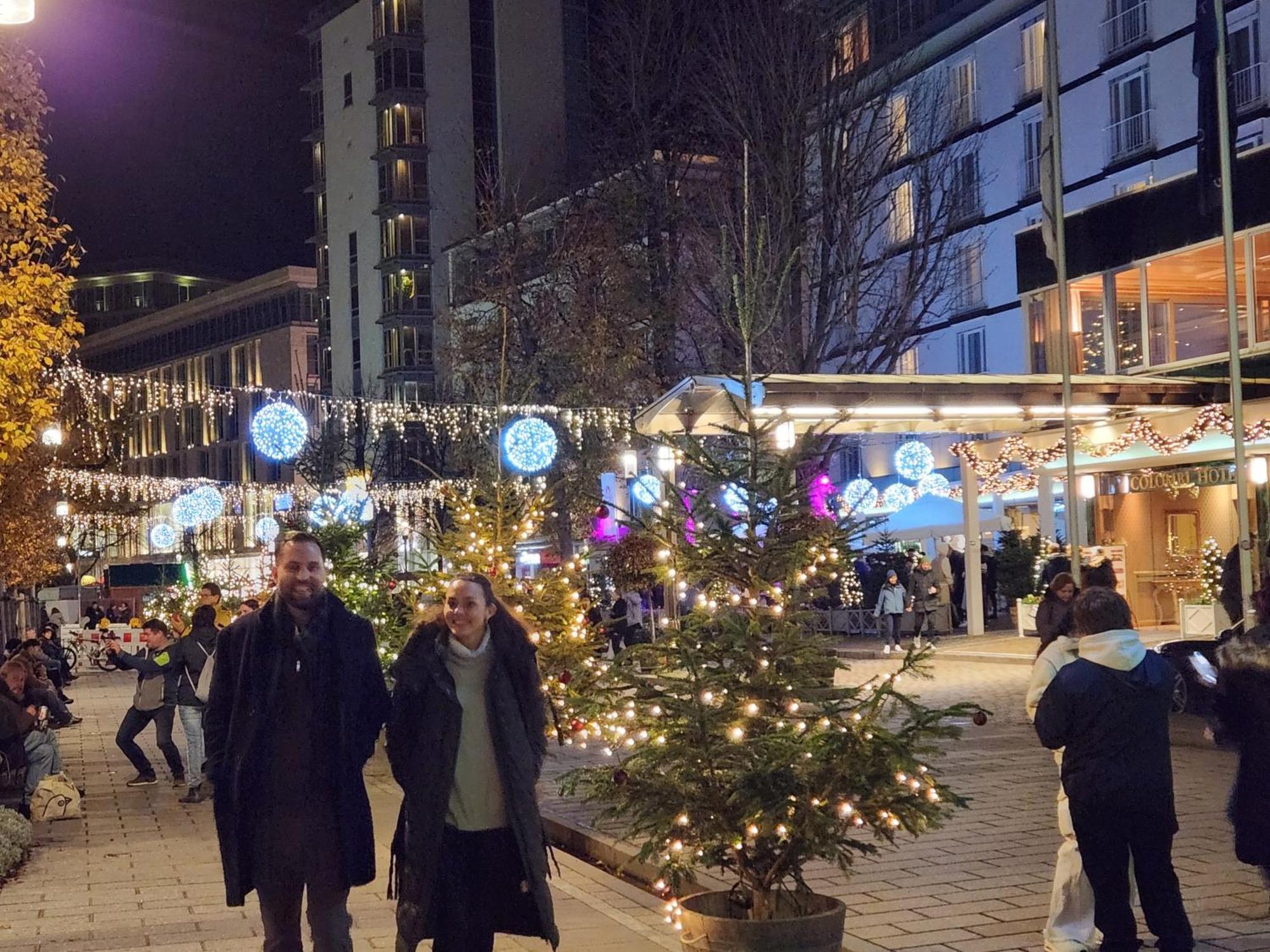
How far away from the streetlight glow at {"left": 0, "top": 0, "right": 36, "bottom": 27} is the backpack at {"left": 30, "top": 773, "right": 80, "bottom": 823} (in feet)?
22.9

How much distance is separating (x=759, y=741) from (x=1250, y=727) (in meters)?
1.98

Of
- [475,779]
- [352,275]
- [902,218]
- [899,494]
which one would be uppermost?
[352,275]

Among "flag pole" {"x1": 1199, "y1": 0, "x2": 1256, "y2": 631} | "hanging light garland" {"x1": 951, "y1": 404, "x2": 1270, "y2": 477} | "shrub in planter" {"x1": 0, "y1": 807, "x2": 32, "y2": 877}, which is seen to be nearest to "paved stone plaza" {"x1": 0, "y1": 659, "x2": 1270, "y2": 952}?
"shrub in planter" {"x1": 0, "y1": 807, "x2": 32, "y2": 877}

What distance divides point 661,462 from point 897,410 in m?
3.07

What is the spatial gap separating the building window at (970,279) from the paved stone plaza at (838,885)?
29231 millimetres

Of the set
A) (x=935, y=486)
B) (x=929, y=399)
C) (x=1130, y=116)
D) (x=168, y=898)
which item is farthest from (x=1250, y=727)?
(x=1130, y=116)

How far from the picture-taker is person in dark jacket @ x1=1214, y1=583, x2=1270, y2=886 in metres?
6.20

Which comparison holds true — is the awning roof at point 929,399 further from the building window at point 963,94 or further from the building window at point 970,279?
the building window at point 963,94

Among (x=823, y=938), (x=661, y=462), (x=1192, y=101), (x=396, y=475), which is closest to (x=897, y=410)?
(x=661, y=462)

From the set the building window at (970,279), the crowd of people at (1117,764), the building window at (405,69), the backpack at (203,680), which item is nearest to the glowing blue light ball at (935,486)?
the building window at (970,279)

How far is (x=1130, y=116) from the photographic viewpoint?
121 feet

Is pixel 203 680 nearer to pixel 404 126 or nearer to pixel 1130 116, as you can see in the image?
pixel 1130 116

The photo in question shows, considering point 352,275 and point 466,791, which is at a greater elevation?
point 352,275

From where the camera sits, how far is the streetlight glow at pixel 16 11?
24.3 ft
